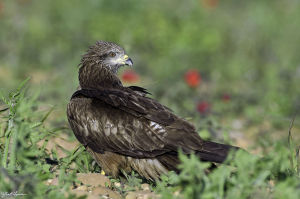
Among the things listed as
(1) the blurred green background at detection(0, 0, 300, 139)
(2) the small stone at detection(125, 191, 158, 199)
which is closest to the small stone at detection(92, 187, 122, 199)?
(2) the small stone at detection(125, 191, 158, 199)

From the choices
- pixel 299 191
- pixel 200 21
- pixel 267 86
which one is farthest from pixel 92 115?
pixel 200 21

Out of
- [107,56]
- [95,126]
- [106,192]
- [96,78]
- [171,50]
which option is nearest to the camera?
[106,192]

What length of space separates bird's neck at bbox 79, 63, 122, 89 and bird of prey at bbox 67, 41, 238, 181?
1.54 feet

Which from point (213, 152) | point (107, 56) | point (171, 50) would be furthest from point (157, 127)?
point (171, 50)

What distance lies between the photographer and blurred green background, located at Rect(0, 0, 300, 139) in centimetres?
970

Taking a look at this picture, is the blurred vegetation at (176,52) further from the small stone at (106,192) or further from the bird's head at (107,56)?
the small stone at (106,192)

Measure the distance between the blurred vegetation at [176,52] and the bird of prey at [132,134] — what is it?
248 cm

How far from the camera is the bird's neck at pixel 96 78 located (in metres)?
6.28

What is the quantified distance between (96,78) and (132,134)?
125 cm

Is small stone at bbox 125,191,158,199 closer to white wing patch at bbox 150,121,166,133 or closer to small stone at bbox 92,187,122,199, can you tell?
small stone at bbox 92,187,122,199

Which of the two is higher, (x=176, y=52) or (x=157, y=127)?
(x=176, y=52)

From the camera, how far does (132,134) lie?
5.35 meters

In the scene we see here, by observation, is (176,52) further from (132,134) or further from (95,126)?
(132,134)

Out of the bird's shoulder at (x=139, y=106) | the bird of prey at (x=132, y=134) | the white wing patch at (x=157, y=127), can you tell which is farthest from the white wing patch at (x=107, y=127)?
the white wing patch at (x=157, y=127)
